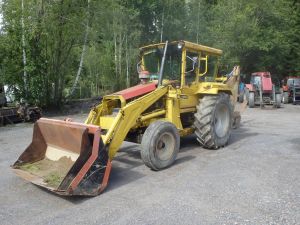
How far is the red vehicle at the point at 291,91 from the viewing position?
19.7 meters

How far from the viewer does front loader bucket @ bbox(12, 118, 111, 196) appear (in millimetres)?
4625

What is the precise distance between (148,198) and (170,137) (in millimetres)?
1629

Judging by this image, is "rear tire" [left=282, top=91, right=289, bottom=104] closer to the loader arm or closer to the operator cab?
the operator cab

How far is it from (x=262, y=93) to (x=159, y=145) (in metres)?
13.4

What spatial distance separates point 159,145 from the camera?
5953 millimetres

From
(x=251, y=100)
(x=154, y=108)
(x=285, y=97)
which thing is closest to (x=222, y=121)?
(x=154, y=108)

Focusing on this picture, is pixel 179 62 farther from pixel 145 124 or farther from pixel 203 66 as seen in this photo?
pixel 145 124

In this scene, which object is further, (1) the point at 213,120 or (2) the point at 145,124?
(1) the point at 213,120

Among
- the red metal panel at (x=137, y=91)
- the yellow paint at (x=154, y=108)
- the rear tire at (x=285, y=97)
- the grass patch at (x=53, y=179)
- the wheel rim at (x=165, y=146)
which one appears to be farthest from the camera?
the rear tire at (x=285, y=97)

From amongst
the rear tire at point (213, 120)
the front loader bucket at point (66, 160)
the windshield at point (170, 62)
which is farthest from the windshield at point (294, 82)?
the front loader bucket at point (66, 160)

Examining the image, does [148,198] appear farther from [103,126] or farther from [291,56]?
[291,56]

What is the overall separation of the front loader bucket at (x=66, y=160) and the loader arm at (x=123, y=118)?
0.42 m

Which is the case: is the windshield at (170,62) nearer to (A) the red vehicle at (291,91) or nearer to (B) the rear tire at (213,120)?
(B) the rear tire at (213,120)

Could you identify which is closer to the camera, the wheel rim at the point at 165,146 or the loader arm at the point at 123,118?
the loader arm at the point at 123,118
